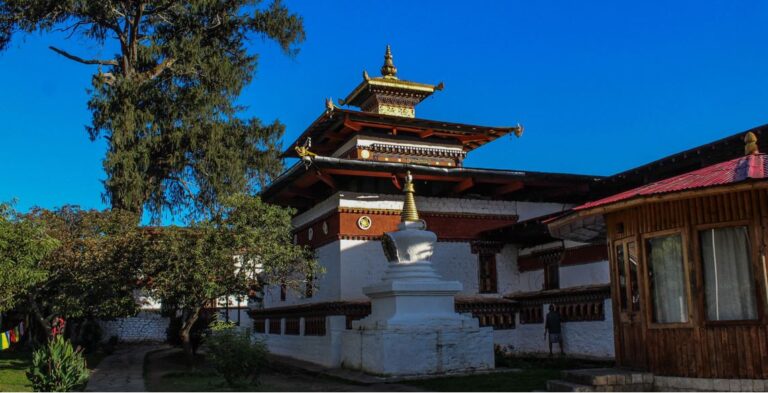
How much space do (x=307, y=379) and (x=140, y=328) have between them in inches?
975

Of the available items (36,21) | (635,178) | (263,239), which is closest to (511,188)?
(635,178)

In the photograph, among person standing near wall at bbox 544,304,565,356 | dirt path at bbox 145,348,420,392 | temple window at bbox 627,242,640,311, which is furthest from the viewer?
person standing near wall at bbox 544,304,565,356

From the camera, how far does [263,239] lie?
1523cm

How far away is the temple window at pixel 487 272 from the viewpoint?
1925cm

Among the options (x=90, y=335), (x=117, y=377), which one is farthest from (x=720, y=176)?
(x=90, y=335)

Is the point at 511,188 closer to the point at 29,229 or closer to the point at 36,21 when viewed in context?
the point at 29,229

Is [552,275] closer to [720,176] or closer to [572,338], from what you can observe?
[572,338]

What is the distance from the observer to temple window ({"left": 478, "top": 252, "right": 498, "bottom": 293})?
1925cm

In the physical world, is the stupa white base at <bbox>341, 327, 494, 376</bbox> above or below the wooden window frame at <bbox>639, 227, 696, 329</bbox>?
below

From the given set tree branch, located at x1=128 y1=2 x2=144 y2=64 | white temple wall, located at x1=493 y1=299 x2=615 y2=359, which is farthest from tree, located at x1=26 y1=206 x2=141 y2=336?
white temple wall, located at x1=493 y1=299 x2=615 y2=359

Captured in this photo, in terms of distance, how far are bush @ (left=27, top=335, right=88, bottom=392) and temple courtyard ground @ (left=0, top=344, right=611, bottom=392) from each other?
2.41 m

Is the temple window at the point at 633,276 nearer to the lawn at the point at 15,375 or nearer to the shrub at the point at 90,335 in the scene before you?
the lawn at the point at 15,375

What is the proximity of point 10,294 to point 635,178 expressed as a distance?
1545cm

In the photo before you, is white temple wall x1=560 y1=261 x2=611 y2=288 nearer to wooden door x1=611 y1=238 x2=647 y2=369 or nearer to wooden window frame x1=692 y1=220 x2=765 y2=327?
wooden door x1=611 y1=238 x2=647 y2=369
